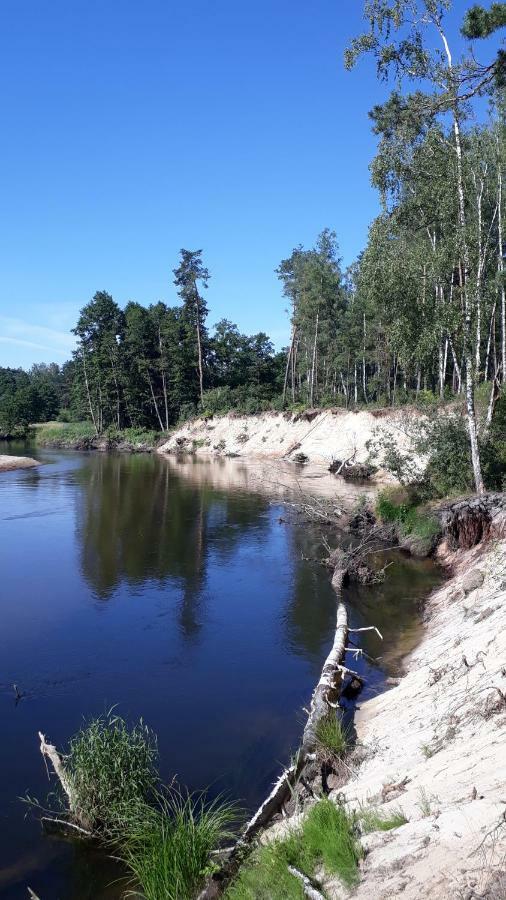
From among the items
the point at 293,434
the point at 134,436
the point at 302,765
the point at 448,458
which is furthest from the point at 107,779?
the point at 134,436

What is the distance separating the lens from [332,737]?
28.4ft

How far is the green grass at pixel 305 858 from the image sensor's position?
197 inches

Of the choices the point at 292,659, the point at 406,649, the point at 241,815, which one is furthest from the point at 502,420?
the point at 241,815

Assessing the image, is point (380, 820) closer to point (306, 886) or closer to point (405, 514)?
point (306, 886)

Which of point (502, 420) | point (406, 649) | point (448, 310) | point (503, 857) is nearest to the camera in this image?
point (503, 857)

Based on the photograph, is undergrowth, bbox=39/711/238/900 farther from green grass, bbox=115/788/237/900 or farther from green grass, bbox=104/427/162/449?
green grass, bbox=104/427/162/449

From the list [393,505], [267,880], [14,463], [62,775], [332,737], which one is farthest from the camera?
[14,463]

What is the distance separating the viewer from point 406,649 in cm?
1336

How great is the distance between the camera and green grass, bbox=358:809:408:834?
5258mm

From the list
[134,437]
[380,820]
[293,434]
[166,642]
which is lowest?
[166,642]

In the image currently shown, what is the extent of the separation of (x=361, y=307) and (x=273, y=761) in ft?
151

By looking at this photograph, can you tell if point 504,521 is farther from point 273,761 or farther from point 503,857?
point 503,857

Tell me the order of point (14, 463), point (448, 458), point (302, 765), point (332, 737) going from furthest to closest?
point (14, 463) < point (448, 458) < point (332, 737) < point (302, 765)

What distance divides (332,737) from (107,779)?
3.16 m
